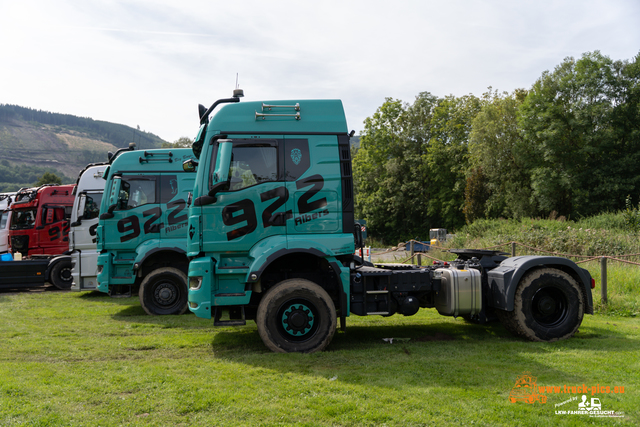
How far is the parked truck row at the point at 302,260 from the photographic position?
6.11m

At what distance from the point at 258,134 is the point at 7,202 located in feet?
64.7

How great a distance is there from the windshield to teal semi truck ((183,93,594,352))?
13808mm

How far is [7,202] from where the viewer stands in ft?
68.6

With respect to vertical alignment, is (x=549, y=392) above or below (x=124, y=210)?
below

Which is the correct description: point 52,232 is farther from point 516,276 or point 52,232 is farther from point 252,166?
point 516,276

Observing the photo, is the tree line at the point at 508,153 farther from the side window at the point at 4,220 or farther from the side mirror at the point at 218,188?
the side window at the point at 4,220

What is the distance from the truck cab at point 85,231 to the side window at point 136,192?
1901 millimetres

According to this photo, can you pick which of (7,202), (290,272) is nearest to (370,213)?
(7,202)

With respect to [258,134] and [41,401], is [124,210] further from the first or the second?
[41,401]

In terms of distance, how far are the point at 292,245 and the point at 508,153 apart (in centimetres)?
3354

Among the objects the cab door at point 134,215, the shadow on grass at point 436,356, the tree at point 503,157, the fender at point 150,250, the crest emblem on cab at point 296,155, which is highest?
the tree at point 503,157

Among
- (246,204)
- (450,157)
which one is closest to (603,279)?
(246,204)

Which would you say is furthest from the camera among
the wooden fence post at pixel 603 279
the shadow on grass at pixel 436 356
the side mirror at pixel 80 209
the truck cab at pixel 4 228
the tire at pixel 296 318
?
the truck cab at pixel 4 228

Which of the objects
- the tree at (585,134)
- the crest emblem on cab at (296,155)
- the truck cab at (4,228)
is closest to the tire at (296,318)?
the crest emblem on cab at (296,155)
